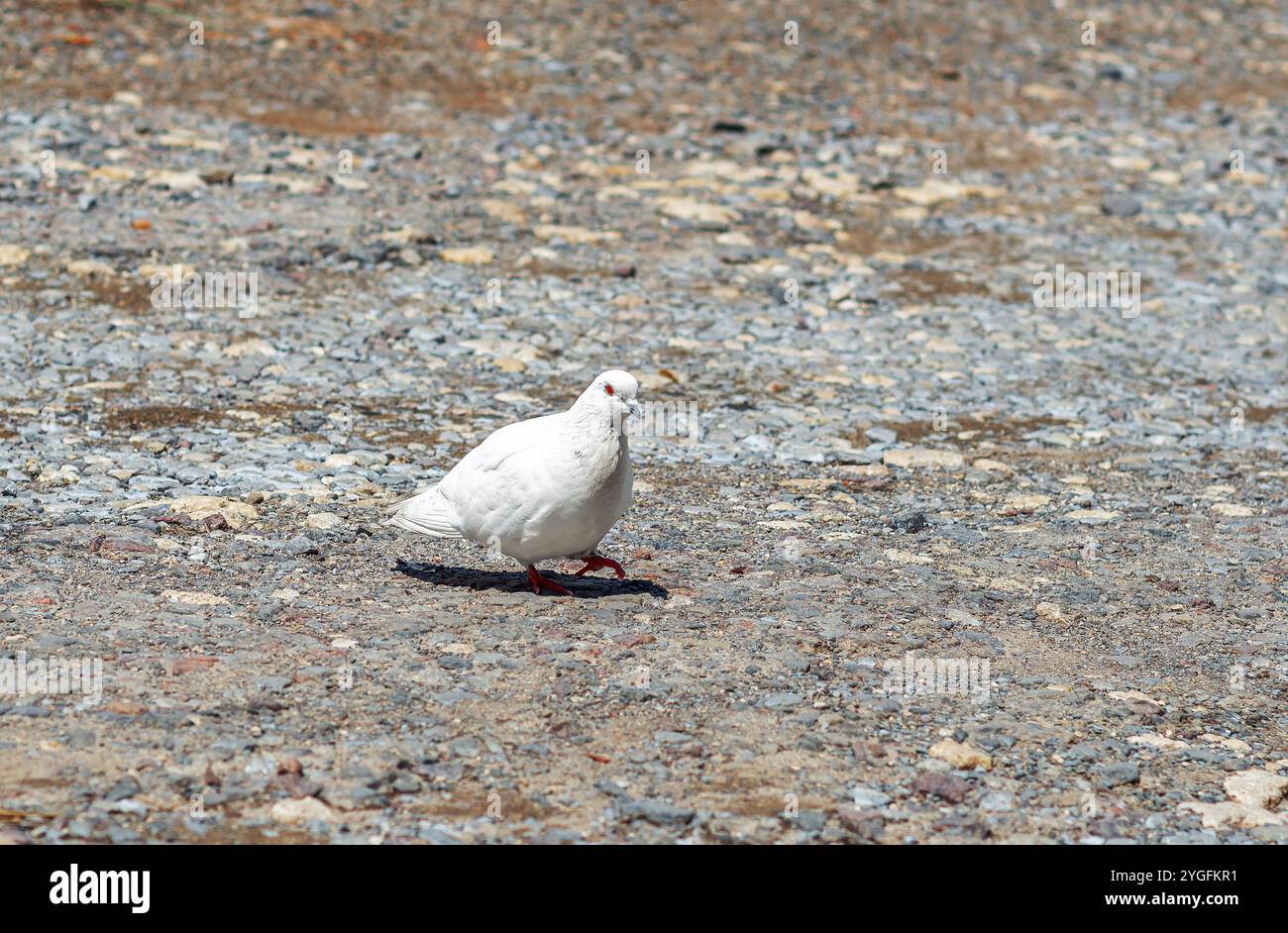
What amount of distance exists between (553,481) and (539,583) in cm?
93

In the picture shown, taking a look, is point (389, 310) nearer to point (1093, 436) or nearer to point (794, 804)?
point (1093, 436)

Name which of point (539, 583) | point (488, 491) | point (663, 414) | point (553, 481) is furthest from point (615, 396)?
point (663, 414)

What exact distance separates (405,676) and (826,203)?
42.2 feet

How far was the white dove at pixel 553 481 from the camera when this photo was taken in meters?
8.51

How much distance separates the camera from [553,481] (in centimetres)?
850

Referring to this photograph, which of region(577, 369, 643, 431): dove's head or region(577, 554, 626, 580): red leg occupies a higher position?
region(577, 369, 643, 431): dove's head

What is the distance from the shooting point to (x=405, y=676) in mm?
7742

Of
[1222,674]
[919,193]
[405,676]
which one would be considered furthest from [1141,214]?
[405,676]

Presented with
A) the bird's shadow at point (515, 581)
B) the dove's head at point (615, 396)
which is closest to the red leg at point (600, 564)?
the bird's shadow at point (515, 581)

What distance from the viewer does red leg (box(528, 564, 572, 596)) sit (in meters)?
9.13

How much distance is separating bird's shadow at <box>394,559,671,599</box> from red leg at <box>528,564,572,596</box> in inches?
1.8

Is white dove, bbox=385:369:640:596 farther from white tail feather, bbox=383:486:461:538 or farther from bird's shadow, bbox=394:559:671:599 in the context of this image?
bird's shadow, bbox=394:559:671:599

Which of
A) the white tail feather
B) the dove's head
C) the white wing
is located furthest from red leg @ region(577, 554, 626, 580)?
the dove's head

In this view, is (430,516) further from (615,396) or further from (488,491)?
(615,396)
